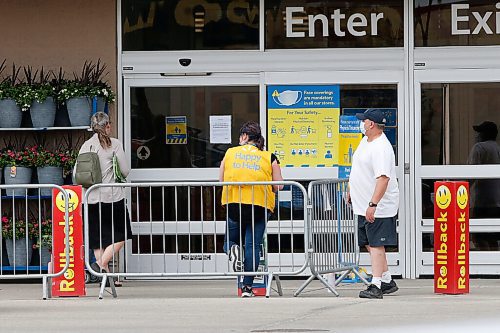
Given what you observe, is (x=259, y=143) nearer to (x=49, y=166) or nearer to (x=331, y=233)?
(x=331, y=233)

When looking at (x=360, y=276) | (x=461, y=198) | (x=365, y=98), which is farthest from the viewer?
(x=365, y=98)

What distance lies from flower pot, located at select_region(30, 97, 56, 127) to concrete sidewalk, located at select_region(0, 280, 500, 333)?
6.35 ft

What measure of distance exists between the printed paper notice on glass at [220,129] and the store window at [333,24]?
1009mm

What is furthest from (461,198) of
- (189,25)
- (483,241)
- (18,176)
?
(18,176)

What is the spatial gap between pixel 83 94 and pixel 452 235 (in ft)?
14.8

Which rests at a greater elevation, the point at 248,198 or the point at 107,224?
the point at 248,198

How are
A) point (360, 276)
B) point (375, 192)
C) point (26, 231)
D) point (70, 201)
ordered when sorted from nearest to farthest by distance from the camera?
point (375, 192) → point (70, 201) → point (360, 276) → point (26, 231)

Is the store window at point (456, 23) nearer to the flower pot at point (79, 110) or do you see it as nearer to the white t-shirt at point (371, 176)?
the white t-shirt at point (371, 176)

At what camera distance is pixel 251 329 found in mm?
10359

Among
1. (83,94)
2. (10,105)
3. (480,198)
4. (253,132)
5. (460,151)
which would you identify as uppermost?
(83,94)

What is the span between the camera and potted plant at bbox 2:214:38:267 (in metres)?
14.5

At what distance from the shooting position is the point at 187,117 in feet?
49.4

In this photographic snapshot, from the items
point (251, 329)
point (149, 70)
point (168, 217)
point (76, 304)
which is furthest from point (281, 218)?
point (251, 329)

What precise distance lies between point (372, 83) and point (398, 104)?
38 cm
